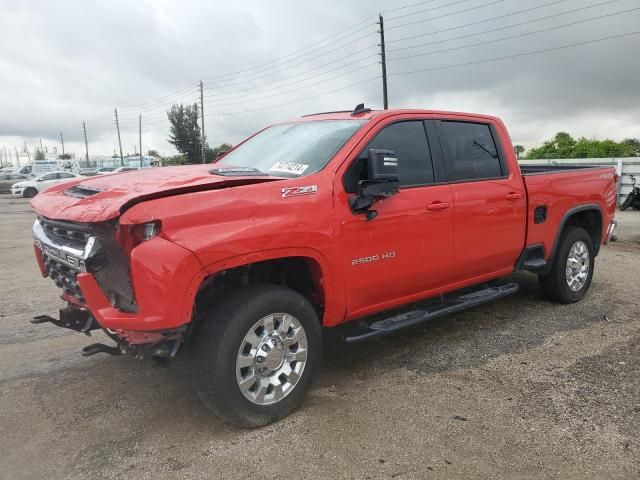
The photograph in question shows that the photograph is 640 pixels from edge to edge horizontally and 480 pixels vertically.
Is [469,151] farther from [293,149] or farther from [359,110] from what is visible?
[293,149]

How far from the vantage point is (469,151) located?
4629mm

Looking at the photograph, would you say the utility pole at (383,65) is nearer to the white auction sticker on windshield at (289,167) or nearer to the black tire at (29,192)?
the black tire at (29,192)

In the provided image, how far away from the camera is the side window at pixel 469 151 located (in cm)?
441

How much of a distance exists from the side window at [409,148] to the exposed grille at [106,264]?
68.7 inches

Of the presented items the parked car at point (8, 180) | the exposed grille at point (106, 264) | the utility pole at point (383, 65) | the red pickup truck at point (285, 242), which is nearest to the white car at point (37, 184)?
the parked car at point (8, 180)

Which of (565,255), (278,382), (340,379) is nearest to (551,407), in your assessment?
(340,379)

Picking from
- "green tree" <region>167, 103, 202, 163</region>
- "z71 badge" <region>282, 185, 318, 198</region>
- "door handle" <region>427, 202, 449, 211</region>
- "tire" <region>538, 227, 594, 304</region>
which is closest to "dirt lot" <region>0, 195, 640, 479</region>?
"tire" <region>538, 227, 594, 304</region>

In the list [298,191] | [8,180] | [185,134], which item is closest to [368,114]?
[298,191]

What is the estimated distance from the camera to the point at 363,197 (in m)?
3.55

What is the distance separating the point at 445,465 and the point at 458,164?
8.15 ft

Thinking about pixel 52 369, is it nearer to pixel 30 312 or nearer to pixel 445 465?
pixel 30 312

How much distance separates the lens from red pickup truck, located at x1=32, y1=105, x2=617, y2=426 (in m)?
2.90

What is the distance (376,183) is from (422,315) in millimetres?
1202

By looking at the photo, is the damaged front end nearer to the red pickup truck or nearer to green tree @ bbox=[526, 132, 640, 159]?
the red pickup truck
